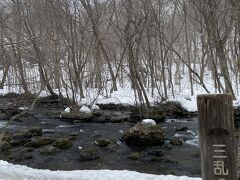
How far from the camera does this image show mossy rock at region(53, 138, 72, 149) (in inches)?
415

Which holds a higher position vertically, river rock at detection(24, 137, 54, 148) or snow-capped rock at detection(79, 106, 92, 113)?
snow-capped rock at detection(79, 106, 92, 113)

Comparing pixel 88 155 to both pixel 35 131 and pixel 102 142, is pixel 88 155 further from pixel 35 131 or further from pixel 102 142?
pixel 35 131

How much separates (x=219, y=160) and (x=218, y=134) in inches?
6.4

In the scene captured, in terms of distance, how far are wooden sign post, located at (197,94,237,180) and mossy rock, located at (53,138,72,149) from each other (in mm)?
8600

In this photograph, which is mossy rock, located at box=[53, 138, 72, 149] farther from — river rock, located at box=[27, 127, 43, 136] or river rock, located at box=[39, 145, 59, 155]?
river rock, located at box=[27, 127, 43, 136]

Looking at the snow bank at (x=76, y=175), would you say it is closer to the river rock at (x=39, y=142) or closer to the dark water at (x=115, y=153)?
the dark water at (x=115, y=153)

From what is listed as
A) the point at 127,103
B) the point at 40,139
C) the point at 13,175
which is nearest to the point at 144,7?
the point at 127,103

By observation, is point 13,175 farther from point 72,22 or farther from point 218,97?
point 72,22

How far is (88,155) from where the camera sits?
949cm

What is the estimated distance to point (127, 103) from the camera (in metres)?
17.3

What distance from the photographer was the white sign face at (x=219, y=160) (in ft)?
7.32

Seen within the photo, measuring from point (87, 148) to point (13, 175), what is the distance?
3.73 meters

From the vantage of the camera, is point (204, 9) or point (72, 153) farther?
point (204, 9)

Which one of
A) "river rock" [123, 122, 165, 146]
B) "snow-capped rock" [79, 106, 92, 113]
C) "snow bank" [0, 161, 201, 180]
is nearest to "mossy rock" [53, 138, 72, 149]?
"river rock" [123, 122, 165, 146]
